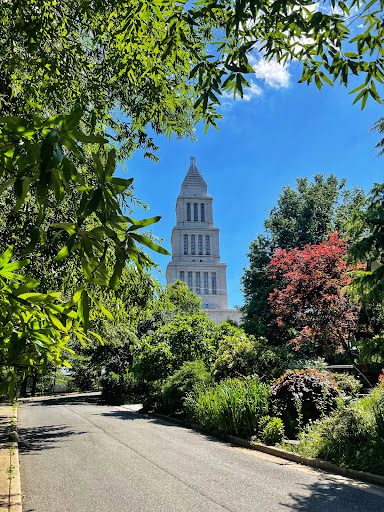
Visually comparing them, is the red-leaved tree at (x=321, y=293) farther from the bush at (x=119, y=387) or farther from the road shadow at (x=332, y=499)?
the bush at (x=119, y=387)

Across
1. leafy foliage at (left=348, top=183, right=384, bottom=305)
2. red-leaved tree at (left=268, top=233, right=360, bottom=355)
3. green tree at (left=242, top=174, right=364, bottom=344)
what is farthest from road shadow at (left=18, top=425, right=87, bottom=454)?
green tree at (left=242, top=174, right=364, bottom=344)

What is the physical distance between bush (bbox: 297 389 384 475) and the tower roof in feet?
294

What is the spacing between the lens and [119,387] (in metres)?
23.5

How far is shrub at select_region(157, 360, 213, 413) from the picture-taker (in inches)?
533

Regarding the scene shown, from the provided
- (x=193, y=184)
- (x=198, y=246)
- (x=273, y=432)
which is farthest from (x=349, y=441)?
(x=193, y=184)

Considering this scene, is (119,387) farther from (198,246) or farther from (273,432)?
(198,246)

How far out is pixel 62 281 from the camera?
6.53 m

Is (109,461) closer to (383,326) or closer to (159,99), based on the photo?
(159,99)

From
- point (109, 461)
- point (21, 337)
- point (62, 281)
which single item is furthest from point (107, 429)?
point (21, 337)

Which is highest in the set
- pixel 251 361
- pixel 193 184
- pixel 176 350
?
pixel 193 184

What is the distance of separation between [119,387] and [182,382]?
36.2 feet

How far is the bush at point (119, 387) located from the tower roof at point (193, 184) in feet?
245

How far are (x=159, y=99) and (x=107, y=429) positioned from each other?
10222mm

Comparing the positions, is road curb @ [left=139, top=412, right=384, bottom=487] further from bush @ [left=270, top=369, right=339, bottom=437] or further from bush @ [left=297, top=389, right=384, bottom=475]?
bush @ [left=270, top=369, right=339, bottom=437]
